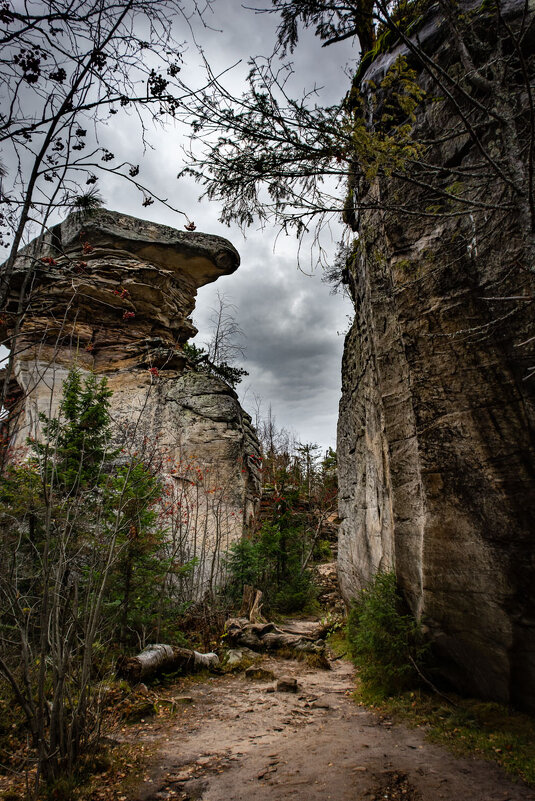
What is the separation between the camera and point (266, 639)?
306 inches

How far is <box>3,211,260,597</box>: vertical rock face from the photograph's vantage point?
12.8 metres

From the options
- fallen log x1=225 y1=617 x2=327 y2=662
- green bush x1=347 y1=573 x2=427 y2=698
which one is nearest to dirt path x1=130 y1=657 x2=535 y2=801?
green bush x1=347 y1=573 x2=427 y2=698

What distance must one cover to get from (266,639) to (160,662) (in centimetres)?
261

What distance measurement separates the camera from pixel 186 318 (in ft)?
55.5

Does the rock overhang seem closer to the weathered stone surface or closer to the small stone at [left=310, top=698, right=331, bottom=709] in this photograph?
the weathered stone surface

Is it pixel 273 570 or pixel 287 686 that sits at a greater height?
pixel 273 570

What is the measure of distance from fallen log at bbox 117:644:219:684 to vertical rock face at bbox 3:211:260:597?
5165 mm

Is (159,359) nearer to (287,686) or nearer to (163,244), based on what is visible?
(163,244)

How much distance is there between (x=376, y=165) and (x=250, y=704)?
6335mm

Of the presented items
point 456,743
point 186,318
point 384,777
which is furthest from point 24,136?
point 186,318

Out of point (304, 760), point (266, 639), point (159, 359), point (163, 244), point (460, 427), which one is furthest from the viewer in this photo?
point (163, 244)

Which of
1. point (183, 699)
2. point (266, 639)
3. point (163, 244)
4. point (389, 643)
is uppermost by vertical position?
point (163, 244)

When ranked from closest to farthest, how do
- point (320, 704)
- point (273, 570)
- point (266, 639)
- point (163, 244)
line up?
point (320, 704) < point (266, 639) < point (273, 570) < point (163, 244)

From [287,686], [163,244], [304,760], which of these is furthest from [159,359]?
[304,760]
